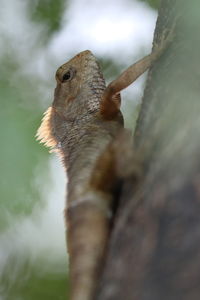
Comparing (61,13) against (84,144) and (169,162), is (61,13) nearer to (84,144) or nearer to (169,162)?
(84,144)

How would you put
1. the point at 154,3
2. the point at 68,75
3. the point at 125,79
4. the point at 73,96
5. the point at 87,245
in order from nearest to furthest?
the point at 87,245 → the point at 125,79 → the point at 73,96 → the point at 68,75 → the point at 154,3

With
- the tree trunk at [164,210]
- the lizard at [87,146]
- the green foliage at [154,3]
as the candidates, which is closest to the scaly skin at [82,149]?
the lizard at [87,146]

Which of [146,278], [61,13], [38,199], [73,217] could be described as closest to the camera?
[146,278]

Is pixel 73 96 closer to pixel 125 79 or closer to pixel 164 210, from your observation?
pixel 125 79

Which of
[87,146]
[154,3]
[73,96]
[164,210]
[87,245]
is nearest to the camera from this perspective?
[164,210]

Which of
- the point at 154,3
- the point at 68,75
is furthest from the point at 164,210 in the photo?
the point at 154,3

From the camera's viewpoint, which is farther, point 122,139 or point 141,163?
point 122,139

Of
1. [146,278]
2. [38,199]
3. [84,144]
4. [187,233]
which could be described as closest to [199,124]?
[187,233]

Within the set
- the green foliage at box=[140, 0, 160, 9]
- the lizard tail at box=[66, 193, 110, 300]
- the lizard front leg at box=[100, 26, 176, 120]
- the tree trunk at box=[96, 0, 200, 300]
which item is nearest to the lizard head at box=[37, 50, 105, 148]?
the lizard front leg at box=[100, 26, 176, 120]
